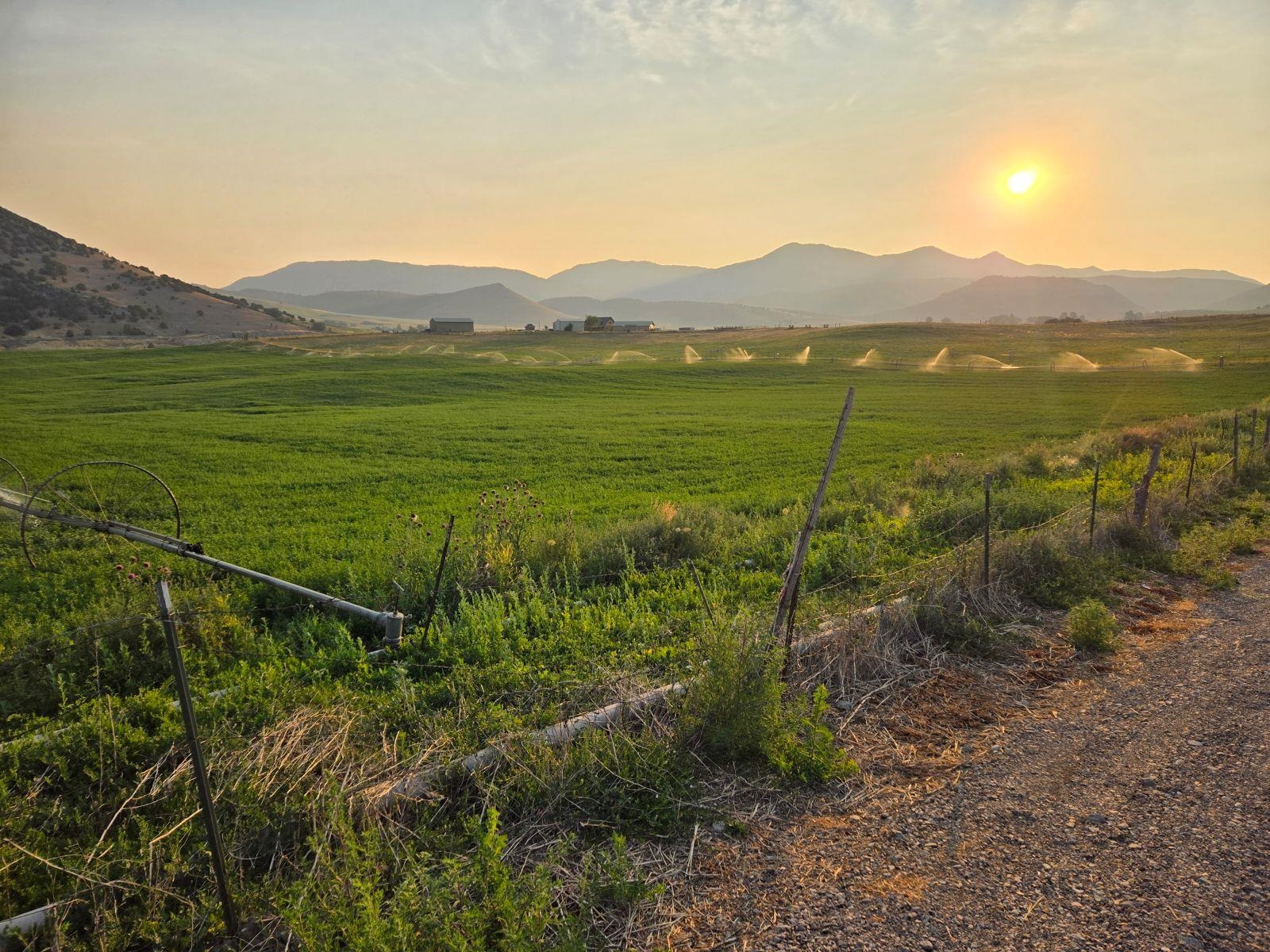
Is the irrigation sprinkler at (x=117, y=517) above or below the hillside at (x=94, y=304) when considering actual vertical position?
below

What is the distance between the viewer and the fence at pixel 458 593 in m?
A: 3.54

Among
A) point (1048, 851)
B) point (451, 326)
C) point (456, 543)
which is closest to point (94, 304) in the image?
point (451, 326)

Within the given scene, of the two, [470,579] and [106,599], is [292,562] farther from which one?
[470,579]

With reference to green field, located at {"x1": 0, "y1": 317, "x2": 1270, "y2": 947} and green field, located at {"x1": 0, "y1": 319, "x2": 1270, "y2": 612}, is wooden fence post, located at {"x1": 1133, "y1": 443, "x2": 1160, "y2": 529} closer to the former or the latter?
green field, located at {"x1": 0, "y1": 317, "x2": 1270, "y2": 947}

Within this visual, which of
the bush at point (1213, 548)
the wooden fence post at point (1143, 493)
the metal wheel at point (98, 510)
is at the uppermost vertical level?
the wooden fence post at point (1143, 493)

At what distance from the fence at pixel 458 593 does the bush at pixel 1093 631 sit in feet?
3.37

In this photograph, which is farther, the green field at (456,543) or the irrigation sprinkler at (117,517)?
the irrigation sprinkler at (117,517)

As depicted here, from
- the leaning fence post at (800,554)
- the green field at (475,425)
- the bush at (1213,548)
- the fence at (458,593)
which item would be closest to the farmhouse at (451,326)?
the green field at (475,425)

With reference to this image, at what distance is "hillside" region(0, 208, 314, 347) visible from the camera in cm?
8588

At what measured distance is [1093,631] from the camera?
730 cm

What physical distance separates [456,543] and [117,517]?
7993mm

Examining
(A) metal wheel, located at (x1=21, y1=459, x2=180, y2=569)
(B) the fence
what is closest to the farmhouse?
(A) metal wheel, located at (x1=21, y1=459, x2=180, y2=569)

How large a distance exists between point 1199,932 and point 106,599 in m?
10.2

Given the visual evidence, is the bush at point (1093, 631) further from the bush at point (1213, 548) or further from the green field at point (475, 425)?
the green field at point (475, 425)
